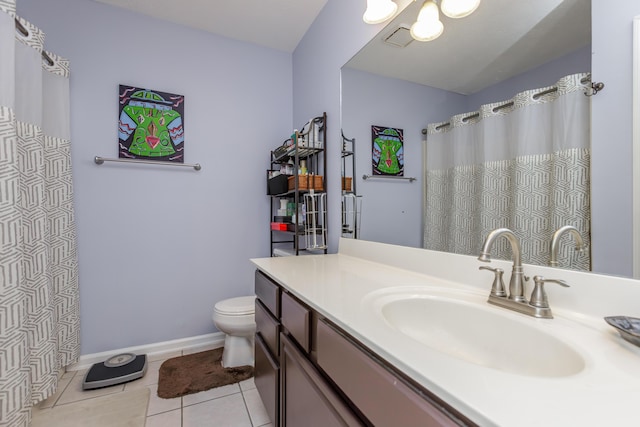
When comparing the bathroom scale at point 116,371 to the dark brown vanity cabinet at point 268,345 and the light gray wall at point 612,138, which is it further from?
the light gray wall at point 612,138

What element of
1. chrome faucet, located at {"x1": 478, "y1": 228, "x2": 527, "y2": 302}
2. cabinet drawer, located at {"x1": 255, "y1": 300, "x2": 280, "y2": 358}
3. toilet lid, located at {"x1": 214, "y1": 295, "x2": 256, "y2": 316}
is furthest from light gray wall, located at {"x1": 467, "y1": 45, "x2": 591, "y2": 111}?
toilet lid, located at {"x1": 214, "y1": 295, "x2": 256, "y2": 316}

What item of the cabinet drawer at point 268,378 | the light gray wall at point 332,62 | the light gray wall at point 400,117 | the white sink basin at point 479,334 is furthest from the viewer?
the light gray wall at point 332,62

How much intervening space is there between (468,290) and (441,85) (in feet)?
2.64

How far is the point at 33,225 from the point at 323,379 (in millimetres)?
1685

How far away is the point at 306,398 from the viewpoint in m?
0.85

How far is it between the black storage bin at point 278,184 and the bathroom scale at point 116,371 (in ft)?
4.78

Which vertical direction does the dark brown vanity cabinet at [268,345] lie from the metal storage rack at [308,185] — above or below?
below

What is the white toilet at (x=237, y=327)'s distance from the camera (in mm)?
1809

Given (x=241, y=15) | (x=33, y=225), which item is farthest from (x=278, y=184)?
(x=33, y=225)

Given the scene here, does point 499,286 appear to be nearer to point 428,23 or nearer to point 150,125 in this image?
point 428,23

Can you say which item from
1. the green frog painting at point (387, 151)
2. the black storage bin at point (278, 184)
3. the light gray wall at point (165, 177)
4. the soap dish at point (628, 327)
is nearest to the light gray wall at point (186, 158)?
the light gray wall at point (165, 177)

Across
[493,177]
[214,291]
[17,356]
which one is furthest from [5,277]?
[493,177]

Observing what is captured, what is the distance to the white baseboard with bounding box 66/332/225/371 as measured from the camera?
1887 millimetres

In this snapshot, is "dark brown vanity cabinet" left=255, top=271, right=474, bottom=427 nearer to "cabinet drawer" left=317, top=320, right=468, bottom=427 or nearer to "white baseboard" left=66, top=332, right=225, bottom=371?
"cabinet drawer" left=317, top=320, right=468, bottom=427
